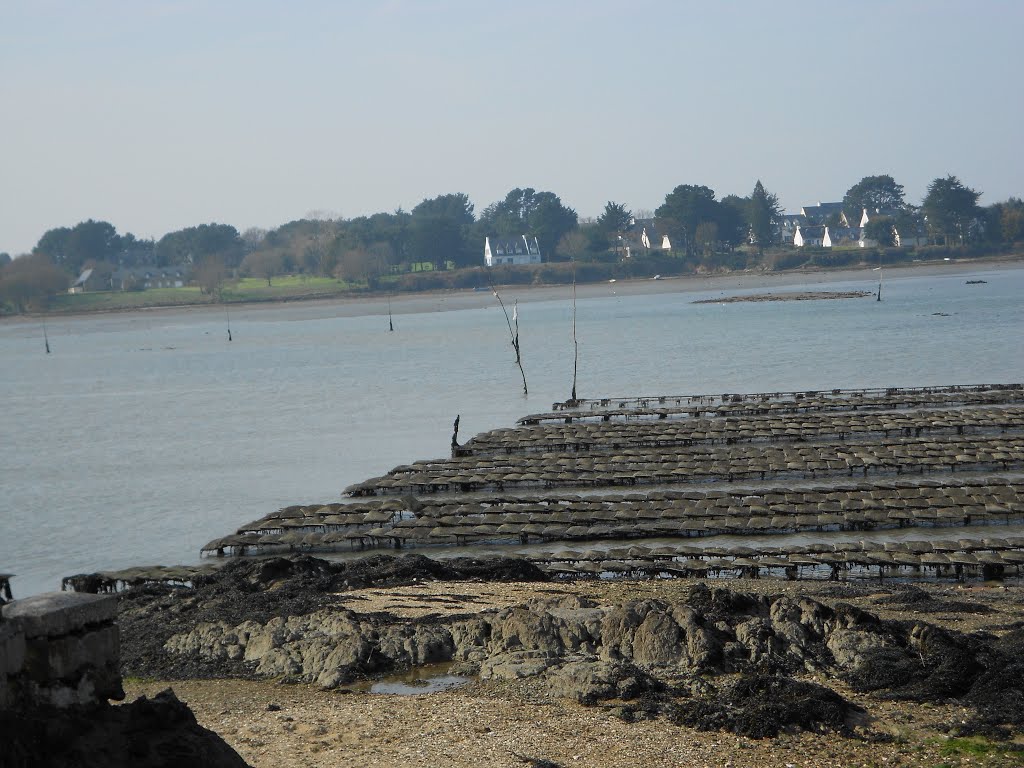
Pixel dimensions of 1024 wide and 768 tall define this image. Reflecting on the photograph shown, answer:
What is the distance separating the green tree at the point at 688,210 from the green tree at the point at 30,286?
7745 cm

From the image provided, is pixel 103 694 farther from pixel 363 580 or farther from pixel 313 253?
pixel 313 253

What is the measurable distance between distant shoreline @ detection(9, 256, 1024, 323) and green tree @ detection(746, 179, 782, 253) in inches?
259

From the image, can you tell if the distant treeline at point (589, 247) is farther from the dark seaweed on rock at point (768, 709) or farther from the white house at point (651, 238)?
the dark seaweed on rock at point (768, 709)

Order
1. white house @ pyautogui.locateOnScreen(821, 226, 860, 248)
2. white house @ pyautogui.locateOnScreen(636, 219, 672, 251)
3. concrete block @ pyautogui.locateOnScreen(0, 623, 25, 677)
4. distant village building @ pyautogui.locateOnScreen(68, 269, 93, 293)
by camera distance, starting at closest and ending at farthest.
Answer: concrete block @ pyautogui.locateOnScreen(0, 623, 25, 677) < distant village building @ pyautogui.locateOnScreen(68, 269, 93, 293) < white house @ pyautogui.locateOnScreen(636, 219, 672, 251) < white house @ pyautogui.locateOnScreen(821, 226, 860, 248)

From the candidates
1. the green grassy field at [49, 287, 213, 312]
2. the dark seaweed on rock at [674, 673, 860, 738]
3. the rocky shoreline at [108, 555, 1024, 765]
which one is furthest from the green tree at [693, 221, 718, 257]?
the dark seaweed on rock at [674, 673, 860, 738]

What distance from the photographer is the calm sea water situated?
30.8 meters

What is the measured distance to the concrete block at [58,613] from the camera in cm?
766

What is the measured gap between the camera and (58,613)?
7.81 m

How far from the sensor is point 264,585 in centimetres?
1772

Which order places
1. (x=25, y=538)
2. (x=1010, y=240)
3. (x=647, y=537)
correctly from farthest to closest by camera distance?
(x=1010, y=240)
(x=25, y=538)
(x=647, y=537)

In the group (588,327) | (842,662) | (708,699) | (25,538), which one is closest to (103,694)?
(708,699)

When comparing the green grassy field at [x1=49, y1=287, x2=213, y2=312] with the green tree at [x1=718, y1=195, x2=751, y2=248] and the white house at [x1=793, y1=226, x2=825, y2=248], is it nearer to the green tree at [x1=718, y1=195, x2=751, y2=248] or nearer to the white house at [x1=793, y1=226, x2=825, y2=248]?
the green tree at [x1=718, y1=195, x2=751, y2=248]

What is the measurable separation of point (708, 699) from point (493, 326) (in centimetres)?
9038

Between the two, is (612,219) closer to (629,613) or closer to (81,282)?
(81,282)
